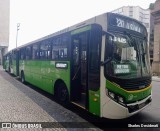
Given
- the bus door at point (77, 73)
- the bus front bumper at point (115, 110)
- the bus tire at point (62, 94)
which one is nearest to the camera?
the bus front bumper at point (115, 110)

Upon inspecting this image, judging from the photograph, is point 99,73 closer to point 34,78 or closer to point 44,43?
point 44,43

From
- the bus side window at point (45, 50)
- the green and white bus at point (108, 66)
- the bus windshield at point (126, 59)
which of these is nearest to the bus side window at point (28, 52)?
the bus side window at point (45, 50)

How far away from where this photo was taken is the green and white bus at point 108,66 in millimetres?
5168

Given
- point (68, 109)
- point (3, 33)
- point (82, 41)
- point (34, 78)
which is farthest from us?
point (3, 33)

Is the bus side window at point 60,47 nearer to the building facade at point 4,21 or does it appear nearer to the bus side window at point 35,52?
the bus side window at point 35,52

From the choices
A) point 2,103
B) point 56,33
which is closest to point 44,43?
point 56,33

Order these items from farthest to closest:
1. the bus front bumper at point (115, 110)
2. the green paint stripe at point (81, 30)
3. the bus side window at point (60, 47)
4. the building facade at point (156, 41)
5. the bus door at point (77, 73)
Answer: the building facade at point (156, 41) < the bus side window at point (60, 47) < the bus door at point (77, 73) < the green paint stripe at point (81, 30) < the bus front bumper at point (115, 110)

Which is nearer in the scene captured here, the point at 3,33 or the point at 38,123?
the point at 38,123

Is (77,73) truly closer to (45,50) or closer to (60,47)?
(60,47)

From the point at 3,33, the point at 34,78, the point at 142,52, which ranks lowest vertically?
the point at 34,78

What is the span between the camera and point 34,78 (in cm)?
1135

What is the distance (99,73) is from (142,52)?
1674 millimetres

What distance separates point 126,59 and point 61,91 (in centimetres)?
336

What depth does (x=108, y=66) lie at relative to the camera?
17.1 feet
